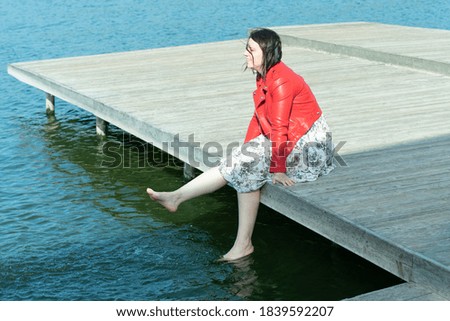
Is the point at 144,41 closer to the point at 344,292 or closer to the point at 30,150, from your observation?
the point at 30,150

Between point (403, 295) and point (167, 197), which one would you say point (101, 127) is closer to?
point (167, 197)

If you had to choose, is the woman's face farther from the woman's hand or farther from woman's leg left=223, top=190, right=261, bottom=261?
woman's leg left=223, top=190, right=261, bottom=261

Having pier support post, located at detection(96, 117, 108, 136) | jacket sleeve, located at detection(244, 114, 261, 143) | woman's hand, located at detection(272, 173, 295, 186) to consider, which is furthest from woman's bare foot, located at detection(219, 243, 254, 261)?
pier support post, located at detection(96, 117, 108, 136)

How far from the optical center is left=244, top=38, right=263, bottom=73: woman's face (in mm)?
5562

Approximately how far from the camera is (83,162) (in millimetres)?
9172

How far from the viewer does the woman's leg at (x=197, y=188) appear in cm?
586

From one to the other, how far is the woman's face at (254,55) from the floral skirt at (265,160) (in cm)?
49

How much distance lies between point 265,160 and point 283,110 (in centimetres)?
38

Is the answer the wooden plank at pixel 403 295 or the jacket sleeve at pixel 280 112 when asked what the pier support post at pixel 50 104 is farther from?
the wooden plank at pixel 403 295

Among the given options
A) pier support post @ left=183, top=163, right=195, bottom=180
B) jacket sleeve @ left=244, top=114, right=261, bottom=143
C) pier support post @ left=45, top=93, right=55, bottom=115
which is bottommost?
pier support post @ left=45, top=93, right=55, bottom=115

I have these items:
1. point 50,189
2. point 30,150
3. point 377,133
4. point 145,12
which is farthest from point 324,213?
point 145,12

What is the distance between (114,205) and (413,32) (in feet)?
21.8

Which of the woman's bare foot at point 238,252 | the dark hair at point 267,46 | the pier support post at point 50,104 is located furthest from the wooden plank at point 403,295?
the pier support post at point 50,104

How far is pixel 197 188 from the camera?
5.91 meters
